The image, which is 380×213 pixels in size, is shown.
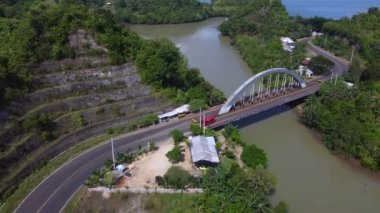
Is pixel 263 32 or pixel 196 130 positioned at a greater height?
pixel 263 32

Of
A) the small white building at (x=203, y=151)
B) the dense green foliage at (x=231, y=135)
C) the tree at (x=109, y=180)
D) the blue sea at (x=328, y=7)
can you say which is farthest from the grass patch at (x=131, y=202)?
the blue sea at (x=328, y=7)

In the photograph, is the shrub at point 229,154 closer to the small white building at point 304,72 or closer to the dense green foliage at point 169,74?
the dense green foliage at point 169,74

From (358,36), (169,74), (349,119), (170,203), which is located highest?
(169,74)

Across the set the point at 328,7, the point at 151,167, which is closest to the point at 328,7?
the point at 328,7

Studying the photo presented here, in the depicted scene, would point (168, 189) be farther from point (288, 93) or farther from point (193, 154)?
point (288, 93)

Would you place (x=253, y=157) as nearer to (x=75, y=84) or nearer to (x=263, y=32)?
(x=75, y=84)

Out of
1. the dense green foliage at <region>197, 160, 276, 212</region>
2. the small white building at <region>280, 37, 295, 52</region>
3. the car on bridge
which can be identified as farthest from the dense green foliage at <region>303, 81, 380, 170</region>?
the small white building at <region>280, 37, 295, 52</region>

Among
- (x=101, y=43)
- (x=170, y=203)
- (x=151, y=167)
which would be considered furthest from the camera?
(x=101, y=43)

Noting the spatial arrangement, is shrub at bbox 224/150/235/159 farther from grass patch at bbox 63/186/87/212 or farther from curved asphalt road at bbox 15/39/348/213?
grass patch at bbox 63/186/87/212

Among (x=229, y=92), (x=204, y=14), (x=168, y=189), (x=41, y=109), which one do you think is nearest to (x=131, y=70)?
(x=41, y=109)
